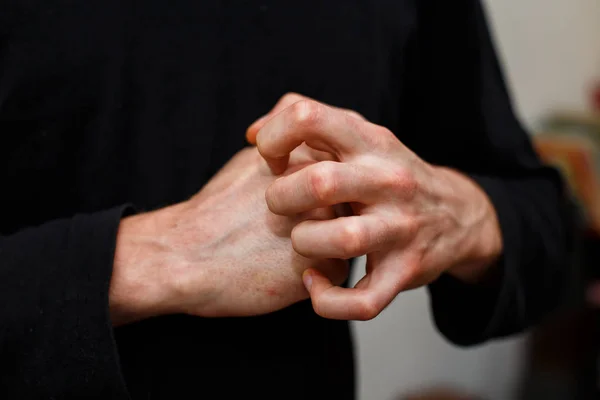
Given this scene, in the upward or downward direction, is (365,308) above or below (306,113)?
below

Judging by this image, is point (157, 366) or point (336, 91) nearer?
point (157, 366)

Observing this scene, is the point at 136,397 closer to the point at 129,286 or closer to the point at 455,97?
the point at 129,286

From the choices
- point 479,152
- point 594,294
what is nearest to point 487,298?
point 479,152

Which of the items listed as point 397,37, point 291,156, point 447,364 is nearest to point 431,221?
point 291,156

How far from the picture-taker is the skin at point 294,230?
46cm

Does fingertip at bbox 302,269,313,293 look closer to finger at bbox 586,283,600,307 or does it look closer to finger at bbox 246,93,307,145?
finger at bbox 246,93,307,145

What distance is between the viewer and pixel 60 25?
21.9 inches

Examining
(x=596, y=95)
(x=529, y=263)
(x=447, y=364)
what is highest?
(x=529, y=263)

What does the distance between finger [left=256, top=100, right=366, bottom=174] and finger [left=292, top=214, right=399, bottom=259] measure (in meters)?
0.07

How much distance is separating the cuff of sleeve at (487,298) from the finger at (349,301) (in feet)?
0.92

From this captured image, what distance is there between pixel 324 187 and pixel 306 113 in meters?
0.07

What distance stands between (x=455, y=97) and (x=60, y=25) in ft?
1.77

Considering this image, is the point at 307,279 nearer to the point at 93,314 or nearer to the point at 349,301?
the point at 349,301

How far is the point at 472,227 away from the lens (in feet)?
2.08
